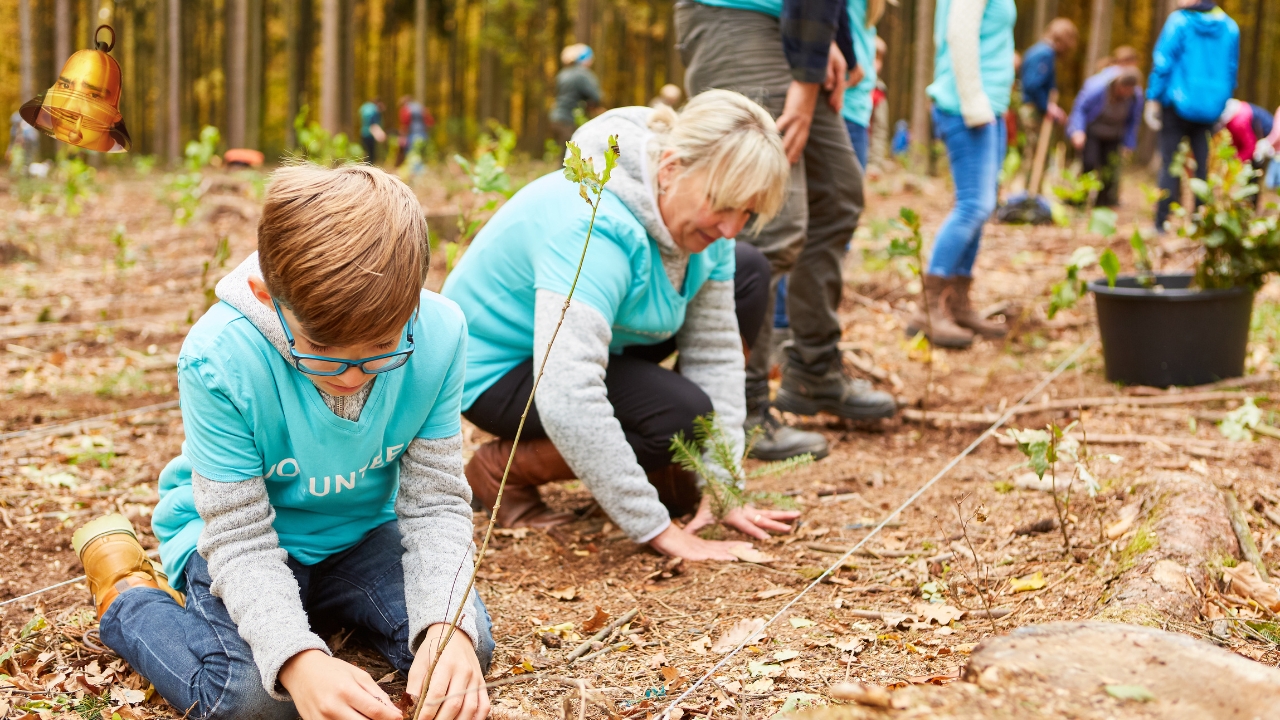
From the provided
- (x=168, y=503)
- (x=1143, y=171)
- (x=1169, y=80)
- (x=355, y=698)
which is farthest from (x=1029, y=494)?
(x=1143, y=171)

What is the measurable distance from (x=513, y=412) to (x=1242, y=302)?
274cm

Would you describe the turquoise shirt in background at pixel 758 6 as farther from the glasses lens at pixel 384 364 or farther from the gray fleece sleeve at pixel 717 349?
the glasses lens at pixel 384 364

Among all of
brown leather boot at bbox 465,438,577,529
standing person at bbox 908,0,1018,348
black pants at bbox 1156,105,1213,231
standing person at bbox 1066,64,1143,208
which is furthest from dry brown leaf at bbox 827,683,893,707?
standing person at bbox 1066,64,1143,208

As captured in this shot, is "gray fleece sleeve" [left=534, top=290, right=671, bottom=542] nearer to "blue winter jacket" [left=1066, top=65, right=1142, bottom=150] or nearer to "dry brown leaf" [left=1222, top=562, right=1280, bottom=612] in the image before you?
"dry brown leaf" [left=1222, top=562, right=1280, bottom=612]

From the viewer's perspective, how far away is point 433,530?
6.02ft

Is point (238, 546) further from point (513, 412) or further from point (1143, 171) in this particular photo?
point (1143, 171)

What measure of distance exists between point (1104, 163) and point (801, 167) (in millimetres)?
7785

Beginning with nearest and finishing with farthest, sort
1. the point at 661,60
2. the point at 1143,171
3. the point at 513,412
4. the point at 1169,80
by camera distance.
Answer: the point at 513,412, the point at 1169,80, the point at 1143,171, the point at 661,60

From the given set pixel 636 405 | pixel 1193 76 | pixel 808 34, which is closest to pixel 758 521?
pixel 636 405

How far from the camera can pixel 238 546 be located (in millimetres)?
1654

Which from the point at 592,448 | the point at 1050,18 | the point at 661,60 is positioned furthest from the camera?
the point at 661,60

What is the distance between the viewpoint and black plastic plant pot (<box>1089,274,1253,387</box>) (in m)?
3.51

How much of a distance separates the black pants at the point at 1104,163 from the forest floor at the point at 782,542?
4426 millimetres

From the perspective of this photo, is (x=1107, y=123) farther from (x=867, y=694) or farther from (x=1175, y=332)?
(x=867, y=694)
